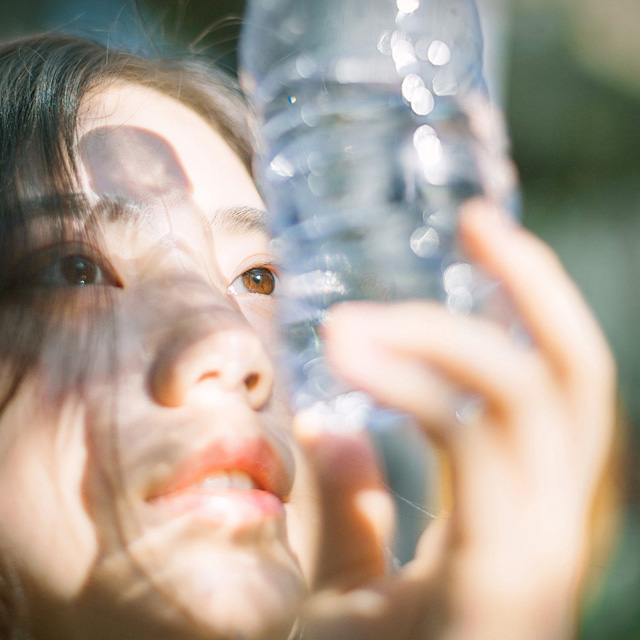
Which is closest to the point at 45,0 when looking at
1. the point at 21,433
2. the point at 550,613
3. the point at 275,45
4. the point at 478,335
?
the point at 275,45

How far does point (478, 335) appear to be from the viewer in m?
0.38

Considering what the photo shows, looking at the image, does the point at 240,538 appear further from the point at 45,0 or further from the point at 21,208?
the point at 45,0

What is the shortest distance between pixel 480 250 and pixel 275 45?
21.5 inches

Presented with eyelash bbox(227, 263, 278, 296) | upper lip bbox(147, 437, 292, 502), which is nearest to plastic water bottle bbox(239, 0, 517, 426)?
eyelash bbox(227, 263, 278, 296)

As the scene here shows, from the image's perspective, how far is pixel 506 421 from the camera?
15.0 inches

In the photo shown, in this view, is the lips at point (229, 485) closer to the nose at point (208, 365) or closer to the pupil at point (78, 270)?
the nose at point (208, 365)

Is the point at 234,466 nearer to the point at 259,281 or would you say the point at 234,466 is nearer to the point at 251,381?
the point at 251,381

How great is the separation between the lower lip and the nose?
0.06m

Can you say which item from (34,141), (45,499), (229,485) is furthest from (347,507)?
(34,141)

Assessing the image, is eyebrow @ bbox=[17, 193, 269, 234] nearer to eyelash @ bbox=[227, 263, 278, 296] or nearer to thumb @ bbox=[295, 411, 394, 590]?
eyelash @ bbox=[227, 263, 278, 296]

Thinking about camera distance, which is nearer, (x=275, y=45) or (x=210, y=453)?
(x=210, y=453)

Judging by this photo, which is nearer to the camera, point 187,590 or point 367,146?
point 187,590

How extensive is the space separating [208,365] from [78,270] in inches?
4.8

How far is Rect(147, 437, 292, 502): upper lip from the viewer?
421 mm
